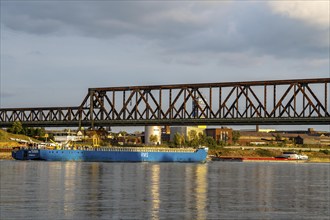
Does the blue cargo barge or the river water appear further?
the blue cargo barge

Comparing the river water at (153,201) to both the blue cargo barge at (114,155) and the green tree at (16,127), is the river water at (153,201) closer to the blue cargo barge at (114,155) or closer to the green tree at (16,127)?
the blue cargo barge at (114,155)

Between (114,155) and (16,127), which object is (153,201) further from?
(16,127)

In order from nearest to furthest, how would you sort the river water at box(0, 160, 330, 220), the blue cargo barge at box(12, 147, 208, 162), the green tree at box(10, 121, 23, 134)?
the river water at box(0, 160, 330, 220), the blue cargo barge at box(12, 147, 208, 162), the green tree at box(10, 121, 23, 134)

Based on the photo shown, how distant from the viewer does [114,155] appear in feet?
533

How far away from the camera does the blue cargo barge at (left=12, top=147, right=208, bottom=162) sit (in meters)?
156

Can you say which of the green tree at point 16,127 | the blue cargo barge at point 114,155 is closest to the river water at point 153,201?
the blue cargo barge at point 114,155

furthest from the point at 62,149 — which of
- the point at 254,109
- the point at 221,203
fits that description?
the point at 221,203

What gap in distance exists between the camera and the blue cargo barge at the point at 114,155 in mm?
155500

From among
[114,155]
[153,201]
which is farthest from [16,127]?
[153,201]

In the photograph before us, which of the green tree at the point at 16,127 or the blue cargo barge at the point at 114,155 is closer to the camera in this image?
the blue cargo barge at the point at 114,155

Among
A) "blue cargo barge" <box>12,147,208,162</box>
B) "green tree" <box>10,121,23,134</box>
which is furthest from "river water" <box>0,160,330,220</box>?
"green tree" <box>10,121,23,134</box>

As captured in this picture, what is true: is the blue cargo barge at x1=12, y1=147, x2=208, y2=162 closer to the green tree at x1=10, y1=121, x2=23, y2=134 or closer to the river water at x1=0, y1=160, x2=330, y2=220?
the green tree at x1=10, y1=121, x2=23, y2=134

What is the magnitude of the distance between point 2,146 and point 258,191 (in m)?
133

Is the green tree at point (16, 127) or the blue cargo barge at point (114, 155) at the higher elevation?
the green tree at point (16, 127)
